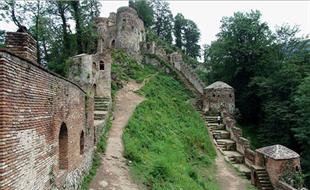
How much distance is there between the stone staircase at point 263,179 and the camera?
18.7 m

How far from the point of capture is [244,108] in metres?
33.7

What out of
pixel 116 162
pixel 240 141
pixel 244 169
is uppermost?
pixel 116 162

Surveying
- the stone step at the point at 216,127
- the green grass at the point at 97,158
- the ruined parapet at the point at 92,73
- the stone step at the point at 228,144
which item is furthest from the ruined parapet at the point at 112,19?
the green grass at the point at 97,158

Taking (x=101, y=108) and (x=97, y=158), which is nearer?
(x=97, y=158)

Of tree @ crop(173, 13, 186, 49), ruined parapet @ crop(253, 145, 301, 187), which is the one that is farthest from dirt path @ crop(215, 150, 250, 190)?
tree @ crop(173, 13, 186, 49)

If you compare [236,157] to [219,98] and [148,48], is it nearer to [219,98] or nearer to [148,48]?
[219,98]

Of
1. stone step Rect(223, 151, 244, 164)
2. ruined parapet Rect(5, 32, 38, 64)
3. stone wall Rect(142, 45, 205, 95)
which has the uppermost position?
stone wall Rect(142, 45, 205, 95)

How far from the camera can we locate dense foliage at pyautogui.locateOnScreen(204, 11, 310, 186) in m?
27.3

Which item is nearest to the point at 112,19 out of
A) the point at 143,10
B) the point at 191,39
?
A: the point at 143,10

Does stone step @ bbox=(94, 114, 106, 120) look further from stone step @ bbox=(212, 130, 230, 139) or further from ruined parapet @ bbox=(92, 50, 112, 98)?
stone step @ bbox=(212, 130, 230, 139)

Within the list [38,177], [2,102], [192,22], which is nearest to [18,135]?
[2,102]

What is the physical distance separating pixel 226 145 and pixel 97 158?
1253cm

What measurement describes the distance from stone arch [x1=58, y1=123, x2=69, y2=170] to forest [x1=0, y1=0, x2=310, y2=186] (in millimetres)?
11344

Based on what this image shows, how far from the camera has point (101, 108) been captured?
19.4 meters
